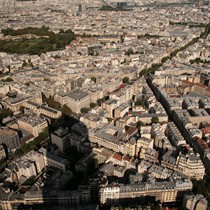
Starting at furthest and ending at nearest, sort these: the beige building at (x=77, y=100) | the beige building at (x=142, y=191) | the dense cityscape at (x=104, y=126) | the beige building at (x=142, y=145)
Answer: the beige building at (x=77, y=100) → the beige building at (x=142, y=145) → the dense cityscape at (x=104, y=126) → the beige building at (x=142, y=191)

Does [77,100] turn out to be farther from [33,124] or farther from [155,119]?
[155,119]

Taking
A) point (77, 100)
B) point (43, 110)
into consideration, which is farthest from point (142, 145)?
point (43, 110)

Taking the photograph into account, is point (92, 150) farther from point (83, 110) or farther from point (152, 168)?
point (83, 110)

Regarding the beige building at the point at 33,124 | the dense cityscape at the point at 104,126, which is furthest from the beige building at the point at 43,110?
the beige building at the point at 33,124

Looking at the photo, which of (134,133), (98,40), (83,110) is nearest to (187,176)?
(134,133)

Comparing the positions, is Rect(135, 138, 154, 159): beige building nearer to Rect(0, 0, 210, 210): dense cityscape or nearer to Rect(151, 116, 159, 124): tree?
Rect(0, 0, 210, 210): dense cityscape

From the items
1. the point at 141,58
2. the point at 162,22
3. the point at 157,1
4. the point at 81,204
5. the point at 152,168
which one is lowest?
the point at 81,204

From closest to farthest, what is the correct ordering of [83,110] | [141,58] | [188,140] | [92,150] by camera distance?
[92,150] < [188,140] < [83,110] < [141,58]

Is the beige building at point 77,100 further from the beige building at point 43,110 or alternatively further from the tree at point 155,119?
the tree at point 155,119
